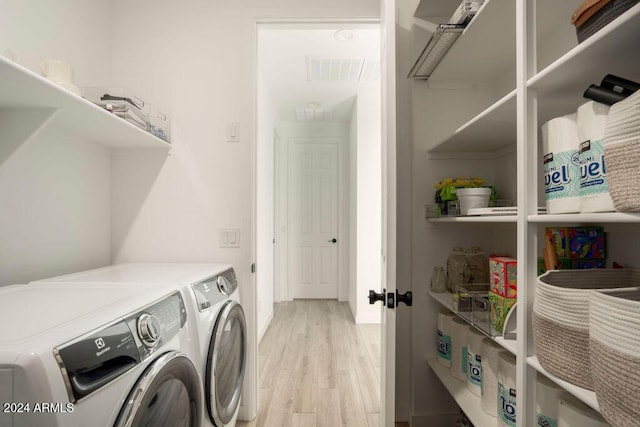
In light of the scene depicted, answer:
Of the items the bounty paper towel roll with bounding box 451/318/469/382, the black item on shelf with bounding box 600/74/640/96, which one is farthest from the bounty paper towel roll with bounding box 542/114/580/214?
the bounty paper towel roll with bounding box 451/318/469/382

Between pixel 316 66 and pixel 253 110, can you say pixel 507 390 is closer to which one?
pixel 253 110

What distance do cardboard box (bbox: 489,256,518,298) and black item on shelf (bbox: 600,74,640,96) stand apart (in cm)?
61

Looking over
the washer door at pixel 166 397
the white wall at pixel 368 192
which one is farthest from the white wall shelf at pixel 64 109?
the white wall at pixel 368 192

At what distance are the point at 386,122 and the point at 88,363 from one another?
1032mm

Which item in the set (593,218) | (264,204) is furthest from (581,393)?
(264,204)

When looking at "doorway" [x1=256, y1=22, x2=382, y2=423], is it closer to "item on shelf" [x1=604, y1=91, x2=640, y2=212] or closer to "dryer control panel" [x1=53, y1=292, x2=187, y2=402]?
"dryer control panel" [x1=53, y1=292, x2=187, y2=402]

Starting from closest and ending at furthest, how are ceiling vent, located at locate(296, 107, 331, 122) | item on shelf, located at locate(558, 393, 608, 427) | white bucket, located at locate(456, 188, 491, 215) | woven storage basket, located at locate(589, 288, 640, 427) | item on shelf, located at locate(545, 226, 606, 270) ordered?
woven storage basket, located at locate(589, 288, 640, 427)
item on shelf, located at locate(558, 393, 608, 427)
item on shelf, located at locate(545, 226, 606, 270)
white bucket, located at locate(456, 188, 491, 215)
ceiling vent, located at locate(296, 107, 331, 122)

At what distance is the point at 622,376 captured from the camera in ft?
1.81

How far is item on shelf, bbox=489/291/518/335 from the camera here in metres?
1.09

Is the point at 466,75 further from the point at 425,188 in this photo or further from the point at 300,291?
the point at 300,291

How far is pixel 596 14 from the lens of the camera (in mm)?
696

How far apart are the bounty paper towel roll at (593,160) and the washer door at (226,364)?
125cm

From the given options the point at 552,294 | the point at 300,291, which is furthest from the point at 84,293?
the point at 300,291

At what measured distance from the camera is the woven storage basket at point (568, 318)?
710mm
